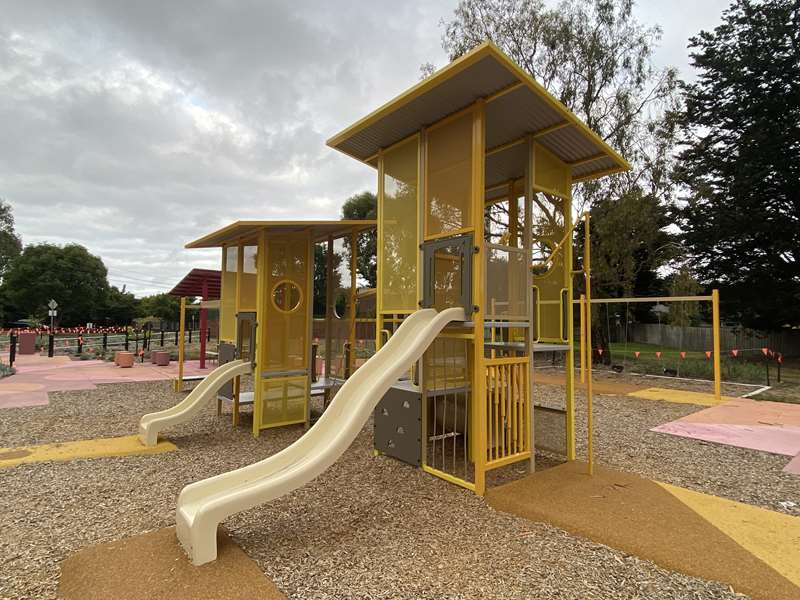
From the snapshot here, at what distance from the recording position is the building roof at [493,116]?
3.60m

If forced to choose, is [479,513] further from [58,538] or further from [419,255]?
[58,538]

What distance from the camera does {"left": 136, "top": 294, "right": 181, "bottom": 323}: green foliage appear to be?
45.8 m

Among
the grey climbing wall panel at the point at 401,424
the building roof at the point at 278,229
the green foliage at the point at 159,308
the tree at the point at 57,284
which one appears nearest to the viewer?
the grey climbing wall panel at the point at 401,424

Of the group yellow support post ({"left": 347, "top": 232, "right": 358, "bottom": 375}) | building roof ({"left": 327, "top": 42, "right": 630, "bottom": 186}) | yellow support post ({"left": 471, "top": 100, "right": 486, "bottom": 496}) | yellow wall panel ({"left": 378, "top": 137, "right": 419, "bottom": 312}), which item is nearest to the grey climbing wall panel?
yellow support post ({"left": 471, "top": 100, "right": 486, "bottom": 496})

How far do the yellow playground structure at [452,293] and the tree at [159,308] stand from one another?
44.6 m

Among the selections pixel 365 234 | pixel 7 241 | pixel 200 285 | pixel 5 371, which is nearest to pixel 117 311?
pixel 7 241

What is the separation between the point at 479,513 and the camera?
3488 mm

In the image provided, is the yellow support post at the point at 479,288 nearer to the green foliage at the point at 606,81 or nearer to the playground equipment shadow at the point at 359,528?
the playground equipment shadow at the point at 359,528

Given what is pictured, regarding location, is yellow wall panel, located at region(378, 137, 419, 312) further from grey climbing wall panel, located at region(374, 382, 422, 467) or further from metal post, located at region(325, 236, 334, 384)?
metal post, located at region(325, 236, 334, 384)

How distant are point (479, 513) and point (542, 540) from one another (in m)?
0.57

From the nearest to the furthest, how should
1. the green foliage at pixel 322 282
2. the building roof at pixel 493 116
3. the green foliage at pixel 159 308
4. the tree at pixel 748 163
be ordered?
the building roof at pixel 493 116
the green foliage at pixel 322 282
the tree at pixel 748 163
the green foliage at pixel 159 308

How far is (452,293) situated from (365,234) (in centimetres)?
2348

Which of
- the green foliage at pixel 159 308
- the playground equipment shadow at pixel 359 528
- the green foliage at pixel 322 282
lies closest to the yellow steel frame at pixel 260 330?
the playground equipment shadow at pixel 359 528

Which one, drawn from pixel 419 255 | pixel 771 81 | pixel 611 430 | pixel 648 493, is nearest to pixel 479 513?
pixel 648 493
